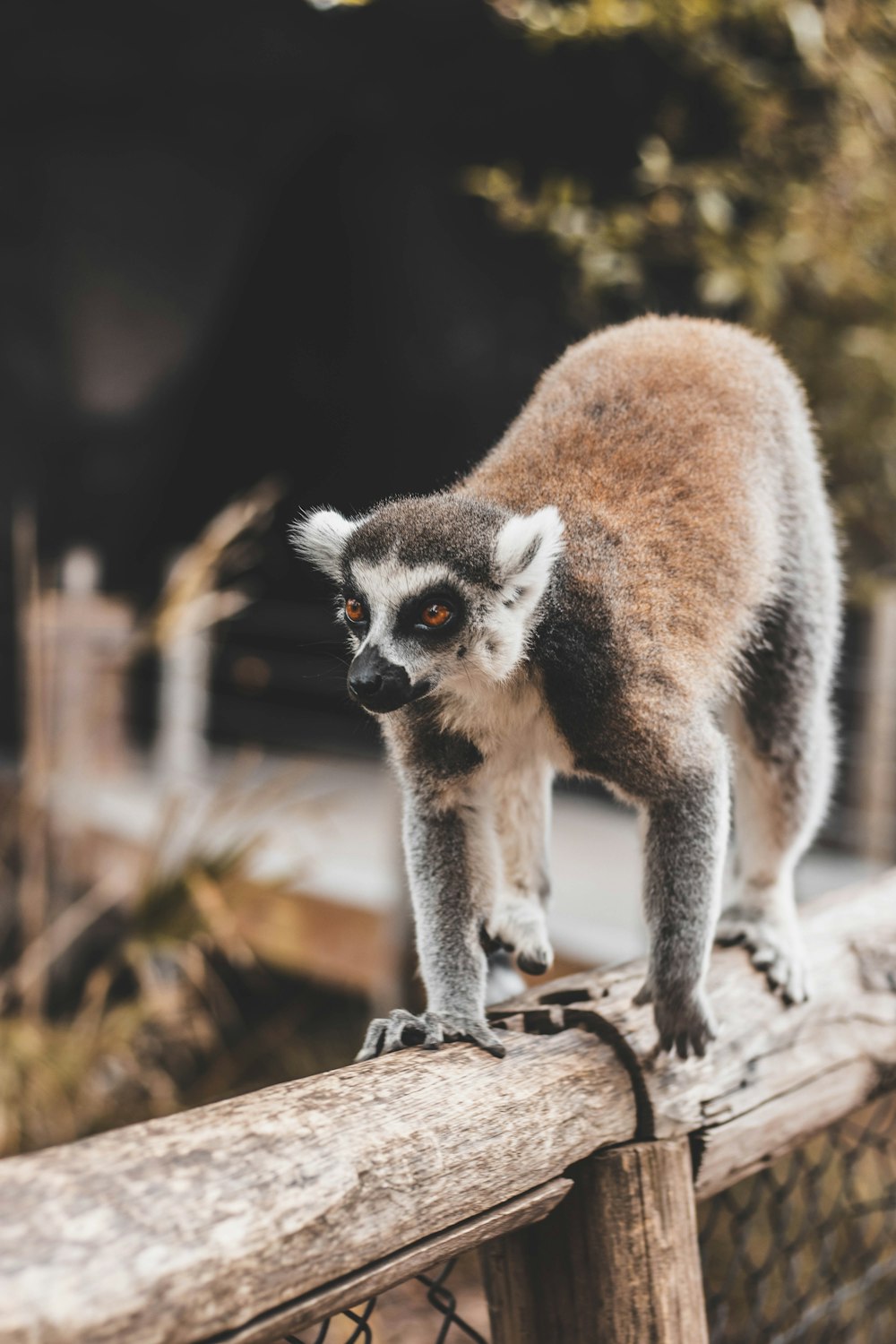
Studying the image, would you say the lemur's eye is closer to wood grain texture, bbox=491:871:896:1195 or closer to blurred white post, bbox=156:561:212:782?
wood grain texture, bbox=491:871:896:1195

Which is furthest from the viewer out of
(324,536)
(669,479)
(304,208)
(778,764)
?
(304,208)

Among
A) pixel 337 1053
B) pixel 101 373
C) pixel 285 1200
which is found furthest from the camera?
pixel 101 373

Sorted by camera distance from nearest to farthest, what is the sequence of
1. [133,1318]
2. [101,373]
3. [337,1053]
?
[133,1318]
[337,1053]
[101,373]

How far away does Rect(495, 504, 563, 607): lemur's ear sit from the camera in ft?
4.25

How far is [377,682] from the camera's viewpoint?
1221 millimetres

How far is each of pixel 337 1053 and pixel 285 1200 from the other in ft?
11.5

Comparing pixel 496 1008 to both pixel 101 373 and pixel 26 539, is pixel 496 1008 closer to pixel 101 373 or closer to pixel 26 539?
pixel 26 539

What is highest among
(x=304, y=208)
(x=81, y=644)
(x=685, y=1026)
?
(x=304, y=208)

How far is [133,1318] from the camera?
72 cm

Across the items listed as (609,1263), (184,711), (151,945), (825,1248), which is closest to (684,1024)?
(609,1263)

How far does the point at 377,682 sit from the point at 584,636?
287 mm

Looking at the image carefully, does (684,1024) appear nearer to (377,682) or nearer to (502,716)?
(502,716)

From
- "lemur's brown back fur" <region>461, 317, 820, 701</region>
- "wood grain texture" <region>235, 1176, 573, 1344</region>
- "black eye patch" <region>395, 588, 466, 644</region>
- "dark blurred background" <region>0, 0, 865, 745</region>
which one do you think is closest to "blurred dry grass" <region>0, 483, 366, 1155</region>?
"dark blurred background" <region>0, 0, 865, 745</region>

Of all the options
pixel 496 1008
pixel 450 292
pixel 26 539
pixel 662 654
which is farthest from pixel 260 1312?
pixel 450 292
